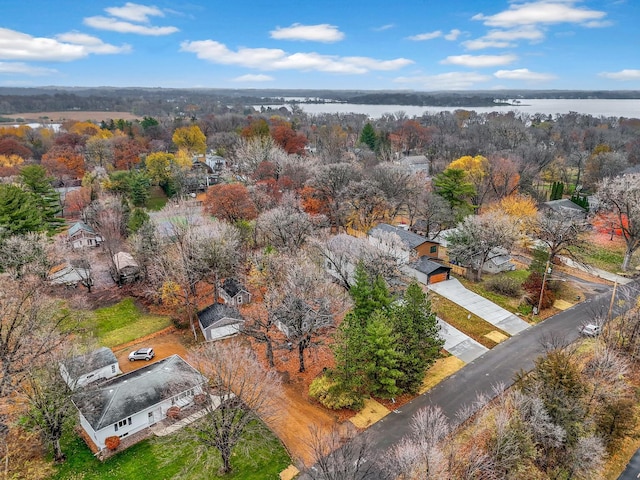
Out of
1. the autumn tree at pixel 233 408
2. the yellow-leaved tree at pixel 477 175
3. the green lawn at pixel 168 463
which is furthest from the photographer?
the yellow-leaved tree at pixel 477 175

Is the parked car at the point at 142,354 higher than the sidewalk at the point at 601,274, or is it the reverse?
the sidewalk at the point at 601,274

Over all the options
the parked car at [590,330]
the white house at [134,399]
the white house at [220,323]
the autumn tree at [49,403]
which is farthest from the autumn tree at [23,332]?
the parked car at [590,330]

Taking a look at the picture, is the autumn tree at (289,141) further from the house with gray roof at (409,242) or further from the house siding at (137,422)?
the house siding at (137,422)

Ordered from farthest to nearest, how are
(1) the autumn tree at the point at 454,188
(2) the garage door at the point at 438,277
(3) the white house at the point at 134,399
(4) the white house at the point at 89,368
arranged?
(1) the autumn tree at the point at 454,188
(2) the garage door at the point at 438,277
(4) the white house at the point at 89,368
(3) the white house at the point at 134,399

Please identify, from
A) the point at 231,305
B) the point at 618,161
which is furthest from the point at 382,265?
the point at 618,161

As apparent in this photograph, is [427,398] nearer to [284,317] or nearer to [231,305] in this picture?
[284,317]

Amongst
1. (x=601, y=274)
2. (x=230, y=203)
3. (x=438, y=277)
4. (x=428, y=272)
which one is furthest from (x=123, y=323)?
(x=601, y=274)
